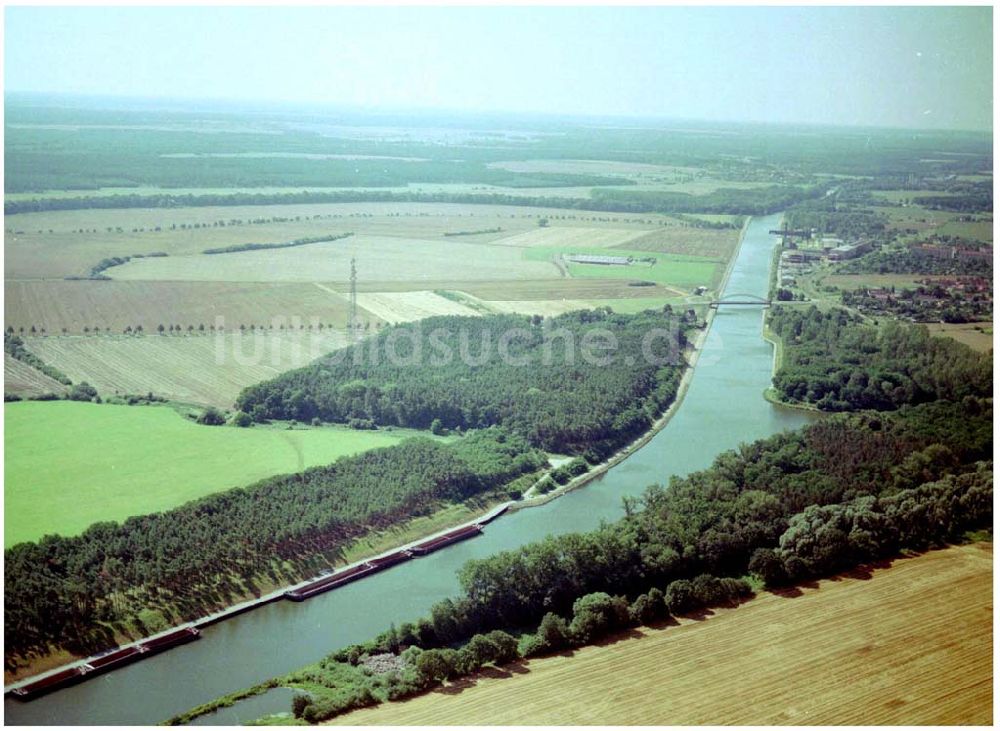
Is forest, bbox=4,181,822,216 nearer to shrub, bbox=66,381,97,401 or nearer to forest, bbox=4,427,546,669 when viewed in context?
shrub, bbox=66,381,97,401

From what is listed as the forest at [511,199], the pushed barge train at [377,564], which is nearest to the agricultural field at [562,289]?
the forest at [511,199]

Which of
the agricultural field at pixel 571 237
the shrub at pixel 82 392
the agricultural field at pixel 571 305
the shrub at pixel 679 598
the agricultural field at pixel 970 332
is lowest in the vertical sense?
the shrub at pixel 679 598

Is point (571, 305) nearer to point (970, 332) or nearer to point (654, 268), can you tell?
point (654, 268)

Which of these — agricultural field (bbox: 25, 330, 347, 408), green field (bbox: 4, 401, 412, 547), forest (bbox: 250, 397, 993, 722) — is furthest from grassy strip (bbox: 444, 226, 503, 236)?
forest (bbox: 250, 397, 993, 722)

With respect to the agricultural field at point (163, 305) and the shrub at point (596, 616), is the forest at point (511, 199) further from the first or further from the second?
the shrub at point (596, 616)

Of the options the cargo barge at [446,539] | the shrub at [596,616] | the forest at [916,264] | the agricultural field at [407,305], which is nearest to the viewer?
the shrub at [596,616]
